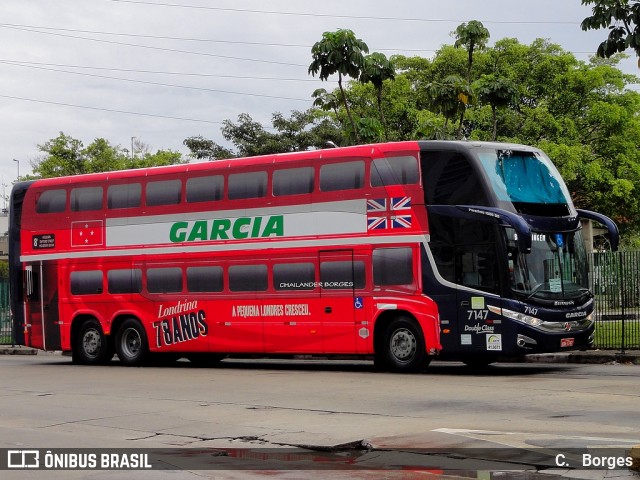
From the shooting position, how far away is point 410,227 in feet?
68.1

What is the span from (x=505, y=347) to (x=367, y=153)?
470cm

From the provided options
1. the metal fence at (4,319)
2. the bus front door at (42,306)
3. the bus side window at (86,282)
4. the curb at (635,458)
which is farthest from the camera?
the metal fence at (4,319)

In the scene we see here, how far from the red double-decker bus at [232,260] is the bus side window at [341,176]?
0.03 meters

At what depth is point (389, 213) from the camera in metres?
21.0

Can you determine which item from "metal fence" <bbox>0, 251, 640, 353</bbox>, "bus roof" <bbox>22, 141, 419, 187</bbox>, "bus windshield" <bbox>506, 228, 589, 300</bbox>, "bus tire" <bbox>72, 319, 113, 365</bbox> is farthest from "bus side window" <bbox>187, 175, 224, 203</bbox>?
"metal fence" <bbox>0, 251, 640, 353</bbox>

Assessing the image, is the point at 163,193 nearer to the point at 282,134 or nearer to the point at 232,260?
the point at 232,260

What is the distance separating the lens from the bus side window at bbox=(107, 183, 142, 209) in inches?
992

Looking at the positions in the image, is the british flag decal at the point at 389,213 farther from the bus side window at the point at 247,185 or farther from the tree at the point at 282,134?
the tree at the point at 282,134

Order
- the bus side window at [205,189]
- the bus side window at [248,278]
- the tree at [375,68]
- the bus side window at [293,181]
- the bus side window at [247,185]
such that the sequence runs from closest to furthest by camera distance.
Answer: the bus side window at [293,181] → the bus side window at [247,185] → the bus side window at [248,278] → the bus side window at [205,189] → the tree at [375,68]

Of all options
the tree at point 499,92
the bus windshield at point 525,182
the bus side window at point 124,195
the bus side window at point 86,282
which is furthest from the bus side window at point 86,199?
the tree at point 499,92

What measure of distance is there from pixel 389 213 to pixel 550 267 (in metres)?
3.25

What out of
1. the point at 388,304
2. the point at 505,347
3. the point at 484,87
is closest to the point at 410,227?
the point at 388,304

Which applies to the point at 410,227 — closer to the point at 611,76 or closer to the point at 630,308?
the point at 630,308

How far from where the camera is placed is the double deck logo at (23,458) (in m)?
10.3
